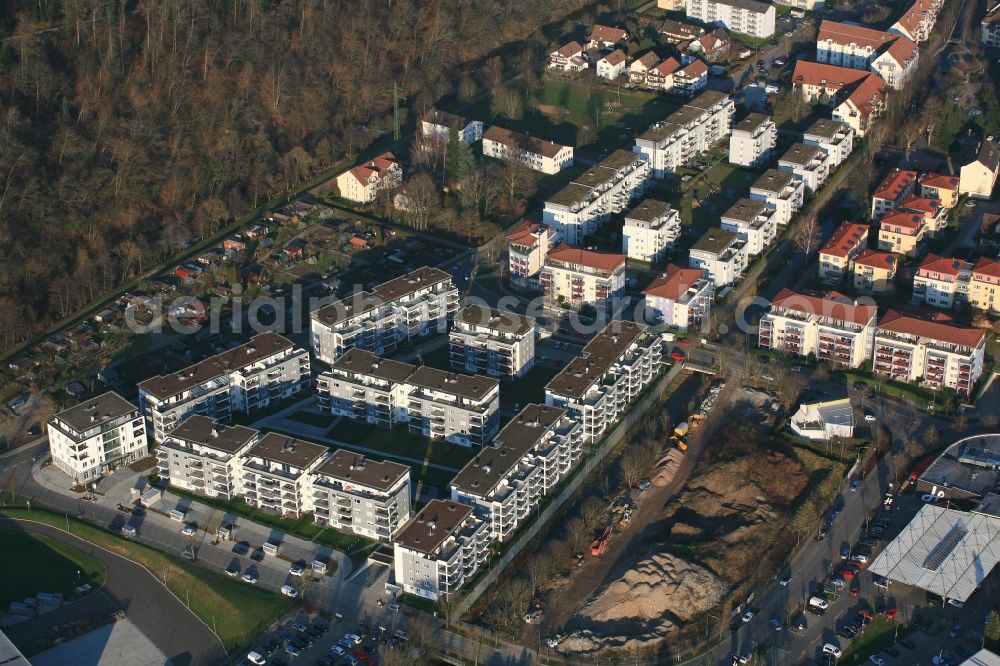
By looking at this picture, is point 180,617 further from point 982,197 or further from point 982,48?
point 982,48

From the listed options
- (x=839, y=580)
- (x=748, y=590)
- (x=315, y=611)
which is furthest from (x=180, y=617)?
(x=839, y=580)

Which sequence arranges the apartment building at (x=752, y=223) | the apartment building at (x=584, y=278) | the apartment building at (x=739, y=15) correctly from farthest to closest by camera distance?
the apartment building at (x=739, y=15) → the apartment building at (x=752, y=223) → the apartment building at (x=584, y=278)

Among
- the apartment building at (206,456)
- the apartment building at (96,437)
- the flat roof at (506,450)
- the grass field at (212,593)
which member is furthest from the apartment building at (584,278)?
the grass field at (212,593)

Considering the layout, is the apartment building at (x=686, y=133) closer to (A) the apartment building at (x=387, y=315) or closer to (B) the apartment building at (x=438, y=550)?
(A) the apartment building at (x=387, y=315)

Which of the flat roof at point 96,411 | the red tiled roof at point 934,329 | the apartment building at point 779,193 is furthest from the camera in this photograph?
the apartment building at point 779,193

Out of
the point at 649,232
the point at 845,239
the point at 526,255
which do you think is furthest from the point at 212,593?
the point at 845,239

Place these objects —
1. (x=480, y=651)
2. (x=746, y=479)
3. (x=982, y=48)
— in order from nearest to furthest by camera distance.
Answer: (x=480, y=651) → (x=746, y=479) → (x=982, y=48)
